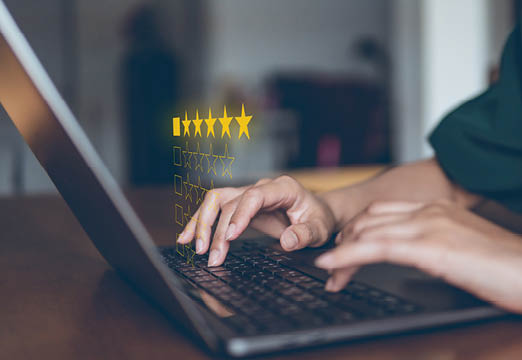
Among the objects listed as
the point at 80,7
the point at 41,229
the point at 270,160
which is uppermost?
the point at 80,7

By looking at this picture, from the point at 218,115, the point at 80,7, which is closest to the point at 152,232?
the point at 218,115

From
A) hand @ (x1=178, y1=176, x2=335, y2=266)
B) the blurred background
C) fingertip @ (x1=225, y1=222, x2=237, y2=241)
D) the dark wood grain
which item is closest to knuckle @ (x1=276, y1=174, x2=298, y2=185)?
hand @ (x1=178, y1=176, x2=335, y2=266)

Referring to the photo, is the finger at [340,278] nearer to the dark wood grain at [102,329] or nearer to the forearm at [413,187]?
the dark wood grain at [102,329]

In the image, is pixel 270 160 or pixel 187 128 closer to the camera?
pixel 187 128

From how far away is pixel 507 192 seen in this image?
793mm

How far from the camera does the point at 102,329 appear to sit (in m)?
0.42

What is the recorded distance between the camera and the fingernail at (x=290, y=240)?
61 centimetres

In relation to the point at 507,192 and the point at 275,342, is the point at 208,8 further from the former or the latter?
the point at 275,342

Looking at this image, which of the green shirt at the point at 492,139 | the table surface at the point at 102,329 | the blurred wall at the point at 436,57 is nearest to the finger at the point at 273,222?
the table surface at the point at 102,329

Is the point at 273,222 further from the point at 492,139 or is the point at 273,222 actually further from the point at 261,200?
the point at 492,139

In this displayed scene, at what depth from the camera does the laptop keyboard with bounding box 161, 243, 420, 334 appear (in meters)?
0.37

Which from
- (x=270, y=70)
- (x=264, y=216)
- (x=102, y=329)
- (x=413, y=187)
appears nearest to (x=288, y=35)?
(x=270, y=70)

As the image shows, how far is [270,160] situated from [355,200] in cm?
474

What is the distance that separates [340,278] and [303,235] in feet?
0.68
